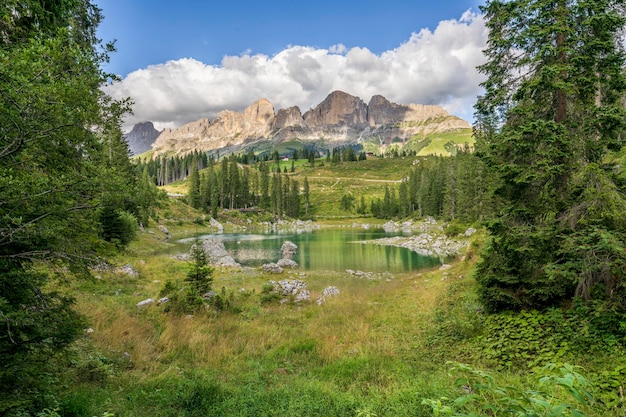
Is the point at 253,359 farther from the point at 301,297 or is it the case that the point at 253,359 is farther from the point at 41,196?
the point at 301,297

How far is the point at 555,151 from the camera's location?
350 inches

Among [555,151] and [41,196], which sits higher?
[555,151]

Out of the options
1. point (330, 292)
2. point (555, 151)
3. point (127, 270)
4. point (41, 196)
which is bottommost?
point (330, 292)

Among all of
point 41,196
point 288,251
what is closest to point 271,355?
point 41,196

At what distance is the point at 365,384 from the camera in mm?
7664

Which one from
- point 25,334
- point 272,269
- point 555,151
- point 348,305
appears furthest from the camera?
point 272,269

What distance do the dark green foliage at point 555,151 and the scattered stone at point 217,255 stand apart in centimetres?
2612

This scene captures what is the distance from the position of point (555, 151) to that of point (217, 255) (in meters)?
31.7

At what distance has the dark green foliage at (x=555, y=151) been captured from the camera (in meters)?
8.21

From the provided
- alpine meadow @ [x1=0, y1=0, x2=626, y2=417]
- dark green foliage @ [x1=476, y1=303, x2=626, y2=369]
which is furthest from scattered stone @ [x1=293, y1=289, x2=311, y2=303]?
dark green foliage @ [x1=476, y1=303, x2=626, y2=369]

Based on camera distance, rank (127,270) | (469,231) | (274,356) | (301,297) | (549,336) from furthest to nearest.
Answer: (469,231), (127,270), (301,297), (274,356), (549,336)

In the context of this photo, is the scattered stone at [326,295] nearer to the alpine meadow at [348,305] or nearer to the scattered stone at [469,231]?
the alpine meadow at [348,305]

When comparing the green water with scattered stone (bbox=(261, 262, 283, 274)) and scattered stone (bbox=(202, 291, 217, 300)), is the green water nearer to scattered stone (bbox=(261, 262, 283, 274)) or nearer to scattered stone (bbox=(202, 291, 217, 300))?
scattered stone (bbox=(261, 262, 283, 274))

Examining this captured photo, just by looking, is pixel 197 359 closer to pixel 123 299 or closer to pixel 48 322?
pixel 48 322
